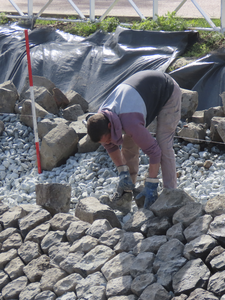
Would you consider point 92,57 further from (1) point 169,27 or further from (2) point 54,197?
(2) point 54,197

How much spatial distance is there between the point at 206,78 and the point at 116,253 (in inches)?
127

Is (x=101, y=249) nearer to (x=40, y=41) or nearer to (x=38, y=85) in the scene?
(x=38, y=85)

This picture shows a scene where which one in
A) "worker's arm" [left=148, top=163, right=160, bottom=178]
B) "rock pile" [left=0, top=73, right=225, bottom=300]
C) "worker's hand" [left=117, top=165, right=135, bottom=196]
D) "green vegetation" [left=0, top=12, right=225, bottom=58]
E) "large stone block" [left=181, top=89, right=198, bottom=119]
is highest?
"green vegetation" [left=0, top=12, right=225, bottom=58]

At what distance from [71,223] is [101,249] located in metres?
0.49

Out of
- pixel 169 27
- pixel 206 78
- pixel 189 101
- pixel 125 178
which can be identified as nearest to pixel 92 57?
pixel 169 27

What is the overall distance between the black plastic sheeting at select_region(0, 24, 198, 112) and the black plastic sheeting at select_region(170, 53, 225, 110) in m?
0.35

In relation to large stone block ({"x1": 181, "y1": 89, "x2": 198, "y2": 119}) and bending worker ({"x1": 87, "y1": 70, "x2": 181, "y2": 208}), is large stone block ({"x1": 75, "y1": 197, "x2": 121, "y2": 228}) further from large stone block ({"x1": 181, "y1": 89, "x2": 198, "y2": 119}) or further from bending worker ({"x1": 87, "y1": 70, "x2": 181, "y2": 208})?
large stone block ({"x1": 181, "y1": 89, "x2": 198, "y2": 119})

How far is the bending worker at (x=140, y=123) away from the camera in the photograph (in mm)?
2909

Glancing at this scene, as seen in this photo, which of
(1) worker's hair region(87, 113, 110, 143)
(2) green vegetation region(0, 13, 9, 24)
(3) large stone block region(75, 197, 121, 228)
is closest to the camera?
(1) worker's hair region(87, 113, 110, 143)

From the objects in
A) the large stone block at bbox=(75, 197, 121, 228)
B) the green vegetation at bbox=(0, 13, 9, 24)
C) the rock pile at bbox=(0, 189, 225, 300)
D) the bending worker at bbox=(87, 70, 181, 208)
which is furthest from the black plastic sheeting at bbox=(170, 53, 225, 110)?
the green vegetation at bbox=(0, 13, 9, 24)

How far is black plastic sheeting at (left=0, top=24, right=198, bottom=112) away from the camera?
19.0ft

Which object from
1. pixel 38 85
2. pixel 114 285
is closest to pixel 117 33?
pixel 38 85

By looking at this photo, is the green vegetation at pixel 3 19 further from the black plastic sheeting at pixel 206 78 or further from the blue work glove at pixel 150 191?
the blue work glove at pixel 150 191

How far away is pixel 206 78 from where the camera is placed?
5.16 m
